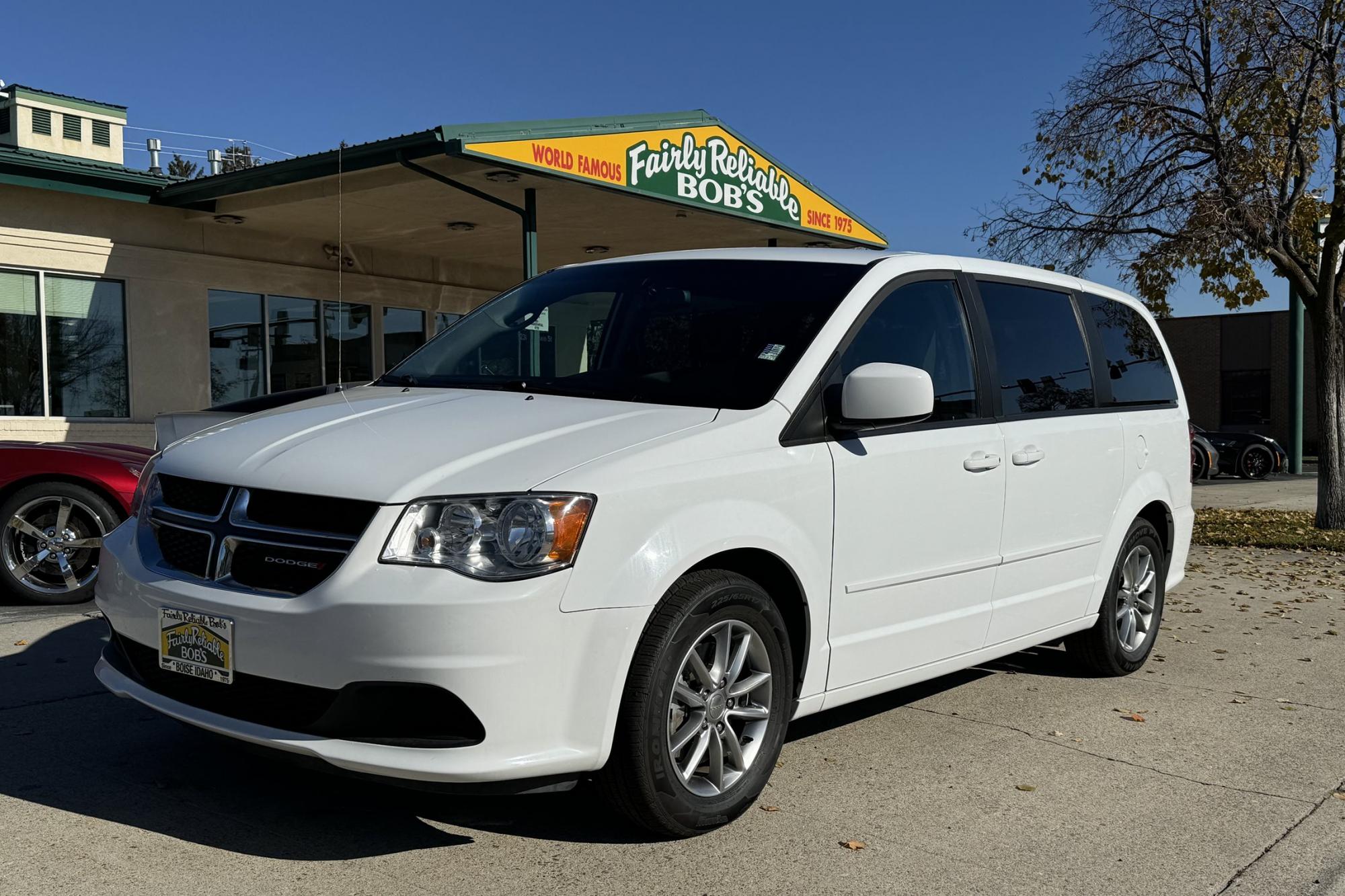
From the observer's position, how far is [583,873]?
11.3 feet

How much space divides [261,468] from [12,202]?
12265 mm

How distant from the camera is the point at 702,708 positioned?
3.71 m

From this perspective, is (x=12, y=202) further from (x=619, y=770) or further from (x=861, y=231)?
(x=619, y=770)

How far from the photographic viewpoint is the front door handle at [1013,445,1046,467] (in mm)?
4949

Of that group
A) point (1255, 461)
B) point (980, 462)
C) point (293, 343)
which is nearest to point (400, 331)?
point (293, 343)

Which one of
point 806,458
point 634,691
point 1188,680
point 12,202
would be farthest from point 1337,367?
point 12,202

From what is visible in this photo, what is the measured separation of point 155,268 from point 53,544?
334 inches

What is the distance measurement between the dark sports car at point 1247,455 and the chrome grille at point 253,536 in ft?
80.2

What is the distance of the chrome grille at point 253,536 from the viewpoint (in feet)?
10.9

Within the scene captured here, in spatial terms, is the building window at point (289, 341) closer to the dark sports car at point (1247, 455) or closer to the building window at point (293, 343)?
the building window at point (293, 343)

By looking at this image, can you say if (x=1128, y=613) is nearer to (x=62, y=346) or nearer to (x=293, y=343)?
(x=62, y=346)

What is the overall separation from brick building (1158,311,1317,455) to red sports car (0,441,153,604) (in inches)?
1521

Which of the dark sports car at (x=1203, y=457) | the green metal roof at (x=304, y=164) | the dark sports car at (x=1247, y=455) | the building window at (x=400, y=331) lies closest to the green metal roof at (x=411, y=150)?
the green metal roof at (x=304, y=164)

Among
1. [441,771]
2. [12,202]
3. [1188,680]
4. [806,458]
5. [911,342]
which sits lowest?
[1188,680]
